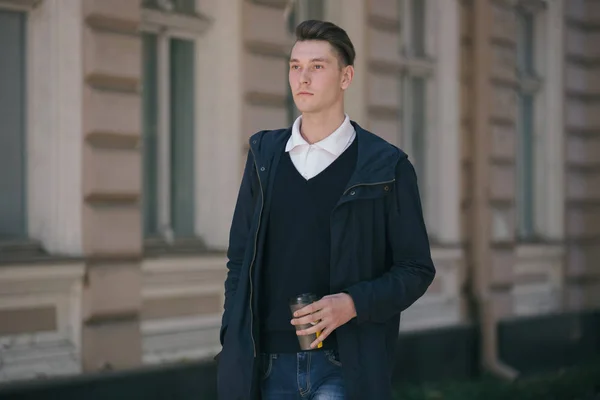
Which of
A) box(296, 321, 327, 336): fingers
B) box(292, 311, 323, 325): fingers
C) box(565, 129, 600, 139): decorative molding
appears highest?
box(565, 129, 600, 139): decorative molding

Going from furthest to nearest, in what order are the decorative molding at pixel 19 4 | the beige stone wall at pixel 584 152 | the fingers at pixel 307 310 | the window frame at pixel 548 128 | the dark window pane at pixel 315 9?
the beige stone wall at pixel 584 152, the window frame at pixel 548 128, the dark window pane at pixel 315 9, the decorative molding at pixel 19 4, the fingers at pixel 307 310

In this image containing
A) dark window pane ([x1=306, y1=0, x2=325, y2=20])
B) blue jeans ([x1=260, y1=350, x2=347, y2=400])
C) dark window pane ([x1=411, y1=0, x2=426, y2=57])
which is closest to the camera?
blue jeans ([x1=260, y1=350, x2=347, y2=400])

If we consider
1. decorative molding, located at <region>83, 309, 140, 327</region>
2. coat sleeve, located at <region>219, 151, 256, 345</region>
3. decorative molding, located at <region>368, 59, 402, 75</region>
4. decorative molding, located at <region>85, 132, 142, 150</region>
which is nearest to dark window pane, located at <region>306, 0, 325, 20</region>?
decorative molding, located at <region>368, 59, 402, 75</region>

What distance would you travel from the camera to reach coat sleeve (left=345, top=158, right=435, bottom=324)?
10.1ft

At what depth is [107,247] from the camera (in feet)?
21.9

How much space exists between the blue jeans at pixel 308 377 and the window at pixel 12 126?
3.79 metres

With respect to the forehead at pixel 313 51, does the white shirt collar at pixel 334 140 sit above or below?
below

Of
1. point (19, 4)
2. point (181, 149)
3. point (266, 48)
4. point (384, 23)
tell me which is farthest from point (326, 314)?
point (384, 23)

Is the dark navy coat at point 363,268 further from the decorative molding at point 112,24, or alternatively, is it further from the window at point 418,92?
the window at point 418,92

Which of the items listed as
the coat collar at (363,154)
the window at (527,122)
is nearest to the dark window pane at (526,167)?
the window at (527,122)

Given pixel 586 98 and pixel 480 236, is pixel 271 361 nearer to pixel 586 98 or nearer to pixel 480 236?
pixel 480 236

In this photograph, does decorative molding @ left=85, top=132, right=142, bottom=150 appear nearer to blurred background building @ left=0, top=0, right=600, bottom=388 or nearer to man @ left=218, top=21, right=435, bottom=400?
blurred background building @ left=0, top=0, right=600, bottom=388

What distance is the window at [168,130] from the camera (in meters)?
7.51

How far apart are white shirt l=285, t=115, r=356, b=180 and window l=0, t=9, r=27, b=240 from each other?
12.0 ft
